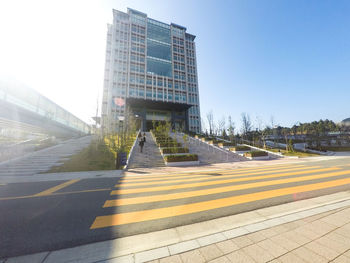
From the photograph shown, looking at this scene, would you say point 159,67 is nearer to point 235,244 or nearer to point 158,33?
point 158,33

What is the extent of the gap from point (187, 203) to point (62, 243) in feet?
9.07

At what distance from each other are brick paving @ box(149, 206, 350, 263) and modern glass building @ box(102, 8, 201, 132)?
3227 cm

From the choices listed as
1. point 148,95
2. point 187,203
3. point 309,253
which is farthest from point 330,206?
point 148,95

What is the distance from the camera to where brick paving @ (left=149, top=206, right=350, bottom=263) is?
5.90 ft

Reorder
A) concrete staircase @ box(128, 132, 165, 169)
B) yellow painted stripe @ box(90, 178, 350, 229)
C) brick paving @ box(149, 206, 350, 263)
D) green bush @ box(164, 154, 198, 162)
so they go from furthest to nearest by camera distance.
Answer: green bush @ box(164, 154, 198, 162) → concrete staircase @ box(128, 132, 165, 169) → yellow painted stripe @ box(90, 178, 350, 229) → brick paving @ box(149, 206, 350, 263)

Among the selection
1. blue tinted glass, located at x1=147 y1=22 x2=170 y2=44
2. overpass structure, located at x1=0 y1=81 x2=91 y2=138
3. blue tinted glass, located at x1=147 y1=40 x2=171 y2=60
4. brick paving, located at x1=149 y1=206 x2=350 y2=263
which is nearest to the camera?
brick paving, located at x1=149 y1=206 x2=350 y2=263

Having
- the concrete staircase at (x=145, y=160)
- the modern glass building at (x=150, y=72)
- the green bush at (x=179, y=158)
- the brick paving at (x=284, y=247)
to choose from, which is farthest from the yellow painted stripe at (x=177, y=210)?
the modern glass building at (x=150, y=72)

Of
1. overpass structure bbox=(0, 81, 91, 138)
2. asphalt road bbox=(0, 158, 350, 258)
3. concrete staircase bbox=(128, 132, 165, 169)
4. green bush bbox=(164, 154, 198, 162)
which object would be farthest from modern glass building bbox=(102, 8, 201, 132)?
asphalt road bbox=(0, 158, 350, 258)

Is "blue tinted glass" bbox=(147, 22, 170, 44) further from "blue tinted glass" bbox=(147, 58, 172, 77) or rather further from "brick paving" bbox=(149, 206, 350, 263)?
"brick paving" bbox=(149, 206, 350, 263)

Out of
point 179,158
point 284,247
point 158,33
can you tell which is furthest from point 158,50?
point 284,247

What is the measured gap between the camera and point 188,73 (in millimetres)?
48531

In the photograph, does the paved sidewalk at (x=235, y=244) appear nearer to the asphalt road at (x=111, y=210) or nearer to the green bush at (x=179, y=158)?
the asphalt road at (x=111, y=210)

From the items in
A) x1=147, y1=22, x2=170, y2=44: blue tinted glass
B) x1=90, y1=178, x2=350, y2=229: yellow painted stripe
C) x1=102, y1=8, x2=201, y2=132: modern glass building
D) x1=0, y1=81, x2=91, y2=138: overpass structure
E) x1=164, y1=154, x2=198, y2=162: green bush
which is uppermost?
x1=147, y1=22, x2=170, y2=44: blue tinted glass

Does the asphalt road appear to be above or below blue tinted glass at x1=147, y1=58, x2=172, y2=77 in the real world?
below
